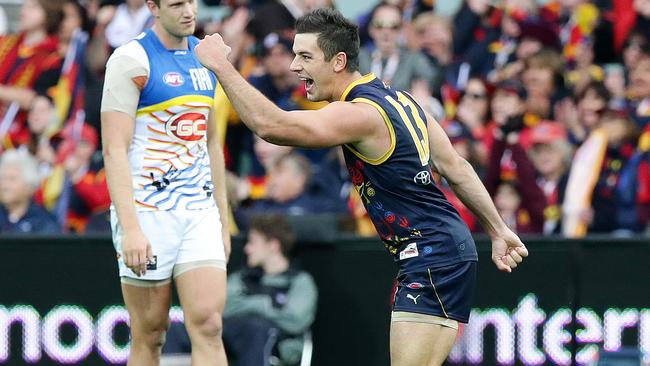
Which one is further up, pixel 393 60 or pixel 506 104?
pixel 393 60

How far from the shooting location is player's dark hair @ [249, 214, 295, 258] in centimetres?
913

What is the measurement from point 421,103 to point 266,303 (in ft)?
8.96

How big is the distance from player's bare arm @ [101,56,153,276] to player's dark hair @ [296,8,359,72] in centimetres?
103

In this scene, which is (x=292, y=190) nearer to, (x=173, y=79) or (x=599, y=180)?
(x=599, y=180)

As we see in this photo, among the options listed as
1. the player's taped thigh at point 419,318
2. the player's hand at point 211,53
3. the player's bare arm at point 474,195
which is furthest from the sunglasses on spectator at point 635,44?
the player's hand at point 211,53

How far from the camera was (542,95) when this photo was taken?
37.2ft

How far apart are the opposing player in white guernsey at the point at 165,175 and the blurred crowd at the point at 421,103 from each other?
244cm

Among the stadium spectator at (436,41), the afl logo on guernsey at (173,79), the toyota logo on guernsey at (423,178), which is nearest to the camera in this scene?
the toyota logo on guernsey at (423,178)

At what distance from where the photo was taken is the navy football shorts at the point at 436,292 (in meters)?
6.27

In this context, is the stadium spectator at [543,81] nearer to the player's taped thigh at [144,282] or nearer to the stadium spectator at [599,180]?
the stadium spectator at [599,180]

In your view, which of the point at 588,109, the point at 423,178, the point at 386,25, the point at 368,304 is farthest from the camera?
the point at 386,25

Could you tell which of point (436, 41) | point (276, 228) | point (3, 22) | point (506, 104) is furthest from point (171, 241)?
point (3, 22)

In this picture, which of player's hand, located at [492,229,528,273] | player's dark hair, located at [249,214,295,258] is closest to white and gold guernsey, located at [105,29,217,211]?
player's hand, located at [492,229,528,273]

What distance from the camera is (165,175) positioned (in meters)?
6.93
